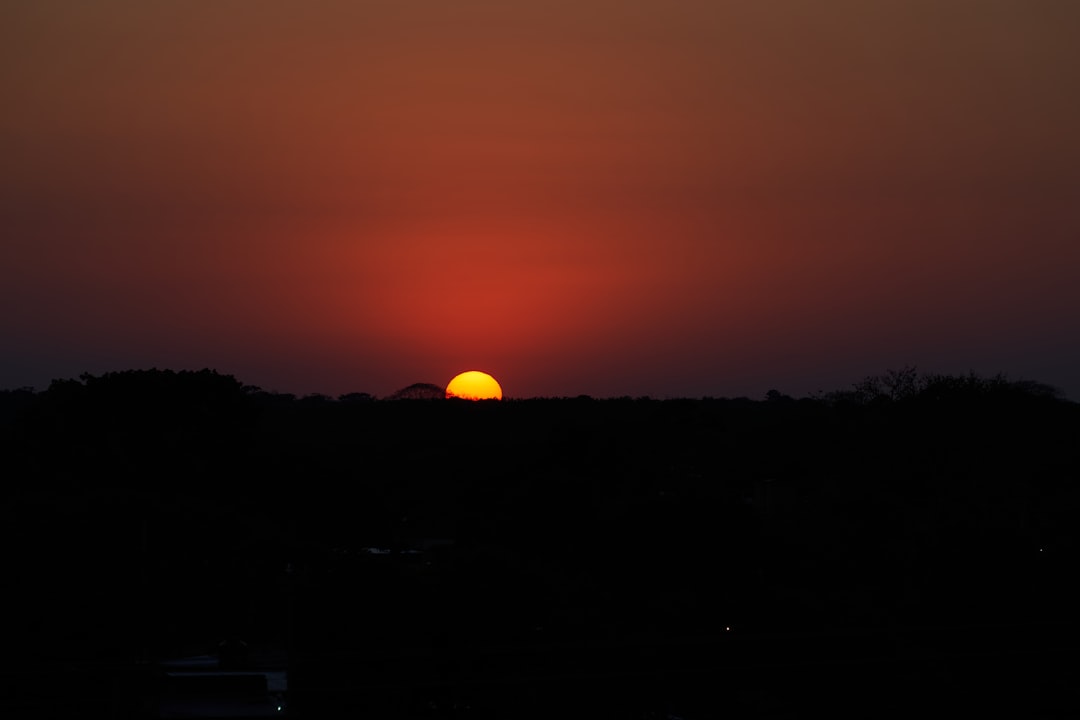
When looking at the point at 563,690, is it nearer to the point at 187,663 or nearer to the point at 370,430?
the point at 187,663

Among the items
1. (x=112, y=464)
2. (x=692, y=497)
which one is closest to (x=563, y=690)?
(x=692, y=497)

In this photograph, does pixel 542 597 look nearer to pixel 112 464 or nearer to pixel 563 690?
pixel 563 690

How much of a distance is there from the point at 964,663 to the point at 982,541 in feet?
26.2

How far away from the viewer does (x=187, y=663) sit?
598 inches

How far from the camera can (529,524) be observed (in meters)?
39.5

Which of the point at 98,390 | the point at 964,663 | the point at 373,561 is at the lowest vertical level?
the point at 964,663

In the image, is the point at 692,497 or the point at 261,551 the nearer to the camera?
the point at 261,551

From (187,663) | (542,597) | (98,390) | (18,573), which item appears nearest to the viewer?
(187,663)

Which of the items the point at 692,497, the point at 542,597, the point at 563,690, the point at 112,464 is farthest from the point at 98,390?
the point at 563,690

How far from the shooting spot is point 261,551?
2356 cm

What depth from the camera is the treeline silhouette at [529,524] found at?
21094mm

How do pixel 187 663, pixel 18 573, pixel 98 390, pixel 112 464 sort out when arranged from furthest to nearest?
pixel 98 390
pixel 112 464
pixel 18 573
pixel 187 663

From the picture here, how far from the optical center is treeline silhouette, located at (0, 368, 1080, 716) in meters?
21.1

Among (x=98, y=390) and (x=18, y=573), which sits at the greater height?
(x=98, y=390)
